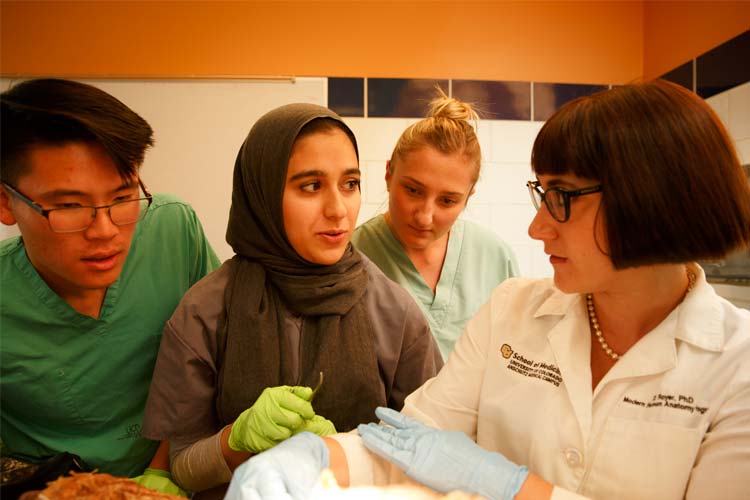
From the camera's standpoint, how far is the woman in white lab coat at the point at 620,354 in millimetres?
891

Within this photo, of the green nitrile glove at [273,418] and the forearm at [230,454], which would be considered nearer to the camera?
the green nitrile glove at [273,418]

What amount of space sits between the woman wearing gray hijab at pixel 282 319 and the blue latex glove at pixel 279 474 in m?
0.30

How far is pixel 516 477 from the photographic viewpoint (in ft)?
3.01

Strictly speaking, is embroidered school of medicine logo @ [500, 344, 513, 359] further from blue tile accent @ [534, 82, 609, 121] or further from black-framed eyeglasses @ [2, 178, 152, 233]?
blue tile accent @ [534, 82, 609, 121]

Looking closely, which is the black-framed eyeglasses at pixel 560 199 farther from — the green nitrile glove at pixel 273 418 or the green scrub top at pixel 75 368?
the green scrub top at pixel 75 368

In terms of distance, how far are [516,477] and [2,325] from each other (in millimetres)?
1352

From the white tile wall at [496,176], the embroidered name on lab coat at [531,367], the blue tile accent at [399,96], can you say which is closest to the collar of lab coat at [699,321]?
the embroidered name on lab coat at [531,367]

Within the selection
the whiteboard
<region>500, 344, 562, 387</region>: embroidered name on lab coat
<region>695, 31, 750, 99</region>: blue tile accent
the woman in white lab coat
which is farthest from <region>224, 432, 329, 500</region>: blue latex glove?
<region>695, 31, 750, 99</region>: blue tile accent

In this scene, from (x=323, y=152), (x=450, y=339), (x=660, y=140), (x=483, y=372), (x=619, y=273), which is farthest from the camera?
(x=450, y=339)

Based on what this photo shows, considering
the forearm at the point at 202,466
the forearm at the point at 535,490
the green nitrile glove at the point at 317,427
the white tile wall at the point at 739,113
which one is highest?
the white tile wall at the point at 739,113

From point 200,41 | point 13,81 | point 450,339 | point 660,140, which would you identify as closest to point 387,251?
point 450,339

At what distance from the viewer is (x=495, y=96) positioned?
11.6ft

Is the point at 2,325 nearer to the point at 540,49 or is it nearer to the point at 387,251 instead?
the point at 387,251

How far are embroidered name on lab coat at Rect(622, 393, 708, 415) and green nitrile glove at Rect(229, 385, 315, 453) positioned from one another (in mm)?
681
